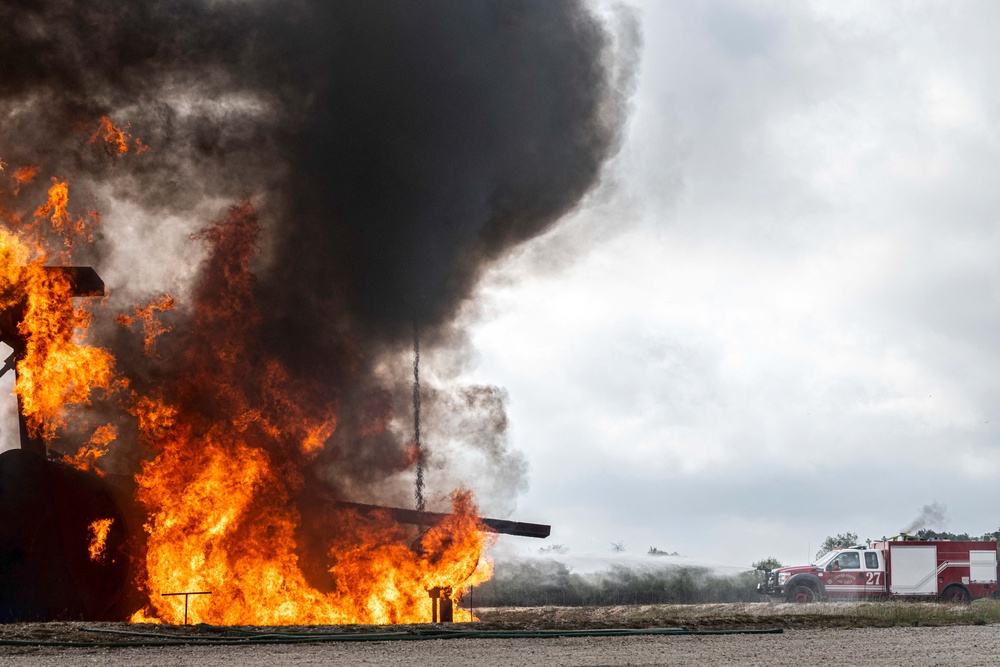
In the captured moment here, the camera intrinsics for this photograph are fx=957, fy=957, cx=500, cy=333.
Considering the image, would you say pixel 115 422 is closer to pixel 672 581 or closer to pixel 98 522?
pixel 98 522

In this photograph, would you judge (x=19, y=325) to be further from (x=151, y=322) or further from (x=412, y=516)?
(x=412, y=516)

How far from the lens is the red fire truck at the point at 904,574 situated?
1476 inches

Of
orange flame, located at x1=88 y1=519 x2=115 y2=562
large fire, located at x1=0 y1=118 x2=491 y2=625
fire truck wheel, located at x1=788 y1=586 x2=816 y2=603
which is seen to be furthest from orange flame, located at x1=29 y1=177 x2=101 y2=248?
fire truck wheel, located at x1=788 y1=586 x2=816 y2=603

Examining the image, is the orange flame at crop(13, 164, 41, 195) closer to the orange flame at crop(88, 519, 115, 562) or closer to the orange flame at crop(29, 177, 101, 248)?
the orange flame at crop(29, 177, 101, 248)

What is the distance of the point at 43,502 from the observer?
77.9 ft

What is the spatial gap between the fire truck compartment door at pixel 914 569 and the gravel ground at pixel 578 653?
60.9ft

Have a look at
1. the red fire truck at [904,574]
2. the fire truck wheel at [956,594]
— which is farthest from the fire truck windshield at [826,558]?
the fire truck wheel at [956,594]

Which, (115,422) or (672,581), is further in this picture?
(672,581)

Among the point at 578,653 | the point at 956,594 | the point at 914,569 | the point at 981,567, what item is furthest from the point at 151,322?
the point at 981,567

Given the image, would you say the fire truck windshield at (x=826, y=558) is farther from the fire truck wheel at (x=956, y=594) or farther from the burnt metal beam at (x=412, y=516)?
the burnt metal beam at (x=412, y=516)

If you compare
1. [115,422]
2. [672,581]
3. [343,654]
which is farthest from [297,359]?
[672,581]

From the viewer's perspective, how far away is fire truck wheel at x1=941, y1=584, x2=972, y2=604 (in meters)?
37.7

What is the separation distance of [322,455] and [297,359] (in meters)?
2.96

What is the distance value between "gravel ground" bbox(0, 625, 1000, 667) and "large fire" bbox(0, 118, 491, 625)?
6602mm
